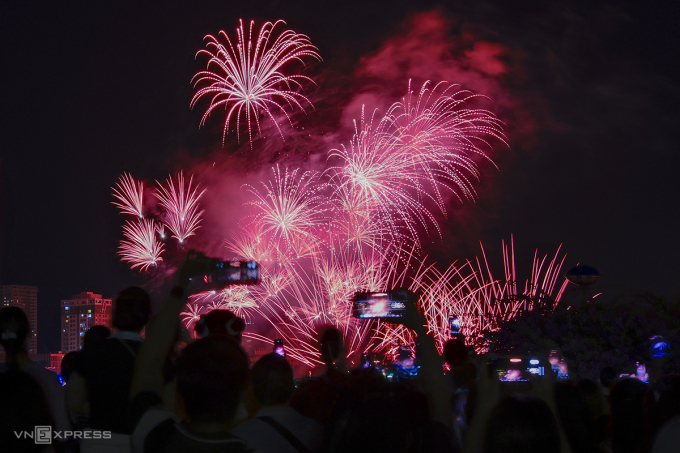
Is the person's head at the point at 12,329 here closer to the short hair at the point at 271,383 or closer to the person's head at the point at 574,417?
the short hair at the point at 271,383

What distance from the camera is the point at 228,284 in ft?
16.7

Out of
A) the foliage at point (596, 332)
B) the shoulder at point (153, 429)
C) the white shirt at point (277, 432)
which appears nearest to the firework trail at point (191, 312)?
the foliage at point (596, 332)

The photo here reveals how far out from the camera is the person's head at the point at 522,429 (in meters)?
2.54

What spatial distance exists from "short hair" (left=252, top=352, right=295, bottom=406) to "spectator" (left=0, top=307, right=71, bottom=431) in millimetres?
1702

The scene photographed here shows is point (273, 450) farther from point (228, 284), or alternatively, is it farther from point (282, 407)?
point (228, 284)

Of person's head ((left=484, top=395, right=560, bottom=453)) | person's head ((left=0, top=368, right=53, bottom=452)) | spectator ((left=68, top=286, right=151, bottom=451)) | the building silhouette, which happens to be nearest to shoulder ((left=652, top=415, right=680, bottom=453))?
person's head ((left=484, top=395, right=560, bottom=453))

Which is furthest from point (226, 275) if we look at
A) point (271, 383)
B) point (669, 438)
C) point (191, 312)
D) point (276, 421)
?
point (191, 312)

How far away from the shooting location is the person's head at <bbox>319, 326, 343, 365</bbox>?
574 centimetres

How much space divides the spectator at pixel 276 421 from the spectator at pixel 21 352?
1710 millimetres

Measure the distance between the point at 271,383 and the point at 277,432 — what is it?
0.32m

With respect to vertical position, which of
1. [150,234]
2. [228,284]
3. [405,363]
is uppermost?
[150,234]

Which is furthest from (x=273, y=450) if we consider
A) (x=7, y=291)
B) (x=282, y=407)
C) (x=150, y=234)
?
(x=7, y=291)

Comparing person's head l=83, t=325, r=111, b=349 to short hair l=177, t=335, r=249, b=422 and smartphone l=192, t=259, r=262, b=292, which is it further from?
short hair l=177, t=335, r=249, b=422

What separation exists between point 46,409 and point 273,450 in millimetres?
1338
